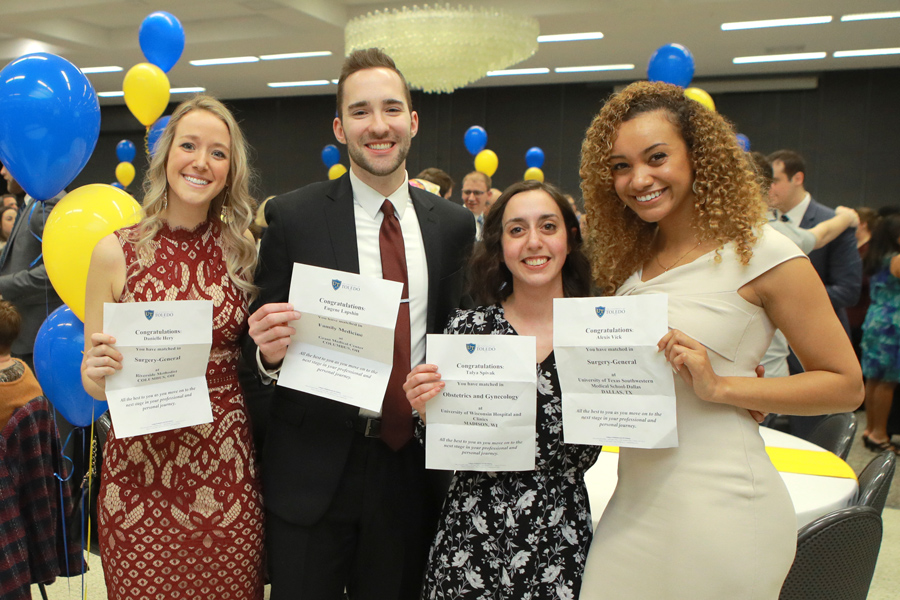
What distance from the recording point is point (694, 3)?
7496 millimetres

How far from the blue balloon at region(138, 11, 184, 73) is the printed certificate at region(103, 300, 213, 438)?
10.9 feet

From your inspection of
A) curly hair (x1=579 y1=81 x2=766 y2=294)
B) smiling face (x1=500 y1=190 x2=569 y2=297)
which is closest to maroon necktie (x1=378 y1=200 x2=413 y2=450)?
smiling face (x1=500 y1=190 x2=569 y2=297)

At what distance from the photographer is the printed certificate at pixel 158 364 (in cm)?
156

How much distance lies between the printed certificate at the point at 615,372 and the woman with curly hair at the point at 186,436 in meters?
0.83

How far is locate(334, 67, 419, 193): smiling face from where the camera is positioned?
1.77m

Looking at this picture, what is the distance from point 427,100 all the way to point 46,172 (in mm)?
10552

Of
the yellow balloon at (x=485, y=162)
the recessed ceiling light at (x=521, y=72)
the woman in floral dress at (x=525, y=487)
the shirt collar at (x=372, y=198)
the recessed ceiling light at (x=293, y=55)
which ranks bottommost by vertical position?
the woman in floral dress at (x=525, y=487)

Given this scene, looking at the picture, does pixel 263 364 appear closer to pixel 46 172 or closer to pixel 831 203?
pixel 46 172

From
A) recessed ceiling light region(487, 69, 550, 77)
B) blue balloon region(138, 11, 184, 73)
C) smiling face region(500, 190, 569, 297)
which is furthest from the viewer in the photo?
recessed ceiling light region(487, 69, 550, 77)

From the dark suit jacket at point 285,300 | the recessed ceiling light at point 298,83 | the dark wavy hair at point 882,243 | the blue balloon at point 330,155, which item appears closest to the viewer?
the dark suit jacket at point 285,300

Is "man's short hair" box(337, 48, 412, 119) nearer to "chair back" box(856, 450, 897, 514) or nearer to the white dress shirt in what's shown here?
the white dress shirt

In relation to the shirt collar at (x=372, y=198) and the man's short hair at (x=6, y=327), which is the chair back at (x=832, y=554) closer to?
the shirt collar at (x=372, y=198)

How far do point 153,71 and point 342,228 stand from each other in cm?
317

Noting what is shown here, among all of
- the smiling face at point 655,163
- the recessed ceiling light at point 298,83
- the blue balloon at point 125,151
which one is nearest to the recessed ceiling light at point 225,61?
the recessed ceiling light at point 298,83
